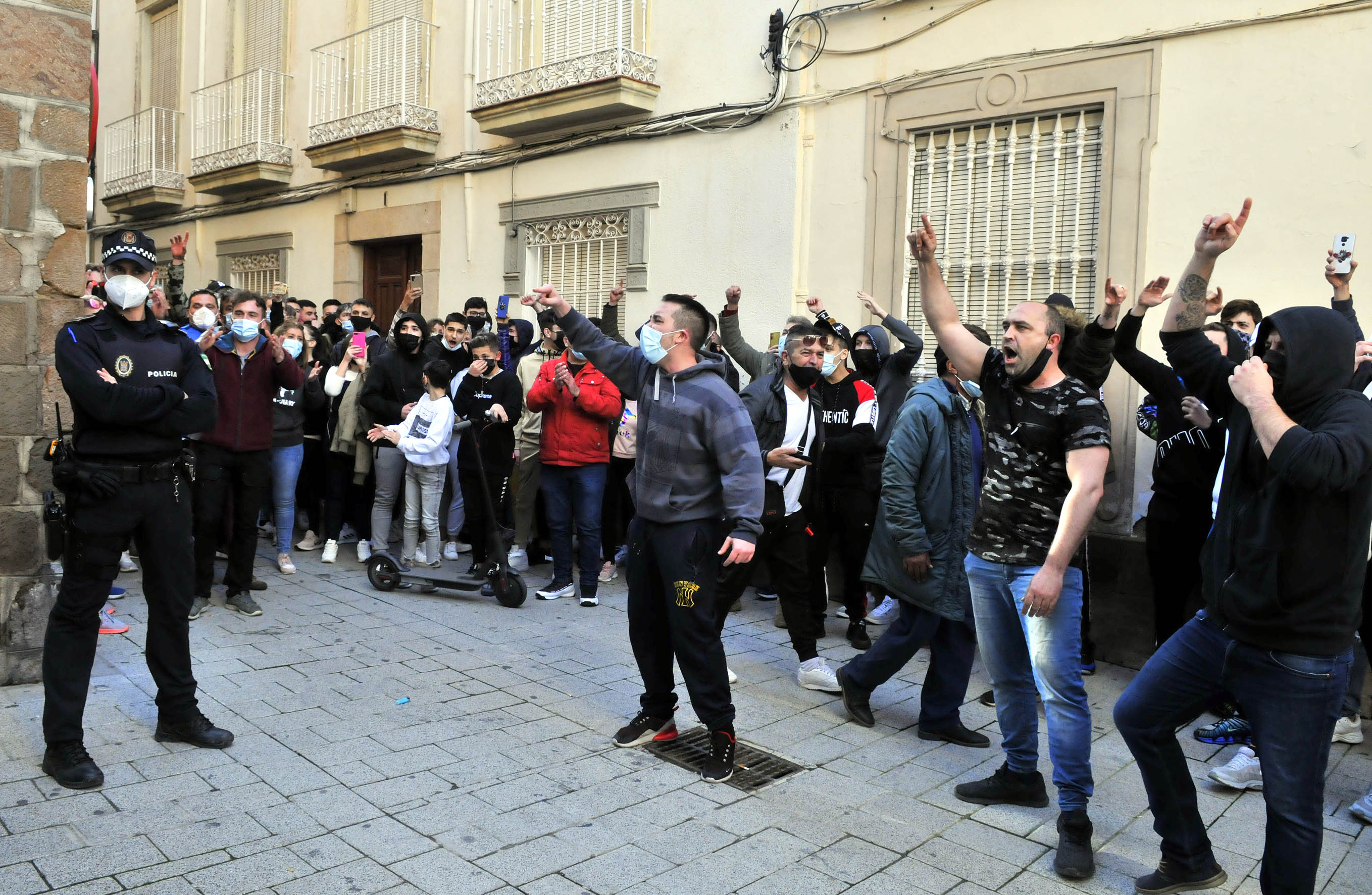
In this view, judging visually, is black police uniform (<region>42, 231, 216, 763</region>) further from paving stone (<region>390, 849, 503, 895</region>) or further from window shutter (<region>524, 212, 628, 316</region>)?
window shutter (<region>524, 212, 628, 316</region>)

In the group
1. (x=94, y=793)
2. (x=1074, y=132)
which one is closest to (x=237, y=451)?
(x=94, y=793)

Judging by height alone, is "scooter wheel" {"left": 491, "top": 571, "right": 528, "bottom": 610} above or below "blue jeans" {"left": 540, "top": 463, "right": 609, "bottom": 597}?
below

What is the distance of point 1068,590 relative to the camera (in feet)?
12.9

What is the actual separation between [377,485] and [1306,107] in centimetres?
679

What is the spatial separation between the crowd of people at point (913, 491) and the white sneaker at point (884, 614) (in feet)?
0.12

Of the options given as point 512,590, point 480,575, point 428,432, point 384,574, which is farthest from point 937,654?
point 428,432

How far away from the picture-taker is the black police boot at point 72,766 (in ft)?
13.6

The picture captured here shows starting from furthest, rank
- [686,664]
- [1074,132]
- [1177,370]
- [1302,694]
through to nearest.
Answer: [1074,132] < [686,664] < [1177,370] < [1302,694]

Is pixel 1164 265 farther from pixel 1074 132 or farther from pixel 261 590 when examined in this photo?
pixel 261 590

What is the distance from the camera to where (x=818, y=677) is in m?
5.80

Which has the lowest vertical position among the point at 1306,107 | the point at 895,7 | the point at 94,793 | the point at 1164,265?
the point at 94,793

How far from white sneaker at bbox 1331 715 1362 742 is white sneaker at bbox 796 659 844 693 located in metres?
2.36

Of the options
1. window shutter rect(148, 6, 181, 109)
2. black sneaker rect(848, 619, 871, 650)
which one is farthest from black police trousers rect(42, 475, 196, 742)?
window shutter rect(148, 6, 181, 109)

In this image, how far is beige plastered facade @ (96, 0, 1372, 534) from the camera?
267 inches
